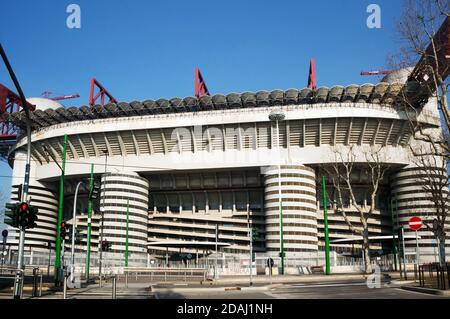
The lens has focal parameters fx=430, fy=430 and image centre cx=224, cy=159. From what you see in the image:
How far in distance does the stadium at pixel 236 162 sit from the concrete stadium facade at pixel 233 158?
0.15 metres

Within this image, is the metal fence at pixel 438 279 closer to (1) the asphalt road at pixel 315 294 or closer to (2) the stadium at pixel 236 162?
(1) the asphalt road at pixel 315 294

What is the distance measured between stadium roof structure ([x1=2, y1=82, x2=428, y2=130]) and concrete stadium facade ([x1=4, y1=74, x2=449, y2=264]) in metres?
0.15

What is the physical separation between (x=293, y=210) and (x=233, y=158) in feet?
35.0

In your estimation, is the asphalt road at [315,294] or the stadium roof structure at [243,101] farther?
the stadium roof structure at [243,101]

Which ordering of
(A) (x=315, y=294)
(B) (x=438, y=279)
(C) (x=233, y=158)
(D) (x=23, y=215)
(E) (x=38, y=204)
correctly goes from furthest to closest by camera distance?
(E) (x=38, y=204) < (C) (x=233, y=158) < (A) (x=315, y=294) < (D) (x=23, y=215) < (B) (x=438, y=279)

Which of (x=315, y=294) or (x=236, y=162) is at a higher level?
(x=236, y=162)

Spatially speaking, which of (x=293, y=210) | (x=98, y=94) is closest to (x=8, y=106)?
(x=98, y=94)

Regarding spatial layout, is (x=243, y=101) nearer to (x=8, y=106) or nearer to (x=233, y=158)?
(x=233, y=158)

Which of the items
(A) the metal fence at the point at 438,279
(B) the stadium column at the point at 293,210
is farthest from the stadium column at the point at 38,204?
(A) the metal fence at the point at 438,279

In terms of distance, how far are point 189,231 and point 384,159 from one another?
30.5 metres

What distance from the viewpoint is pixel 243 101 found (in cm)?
5728

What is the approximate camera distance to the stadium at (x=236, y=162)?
184 feet

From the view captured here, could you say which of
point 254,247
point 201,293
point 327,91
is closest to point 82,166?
point 254,247

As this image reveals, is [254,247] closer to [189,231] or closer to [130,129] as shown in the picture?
[189,231]
